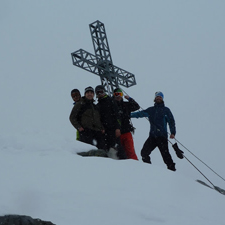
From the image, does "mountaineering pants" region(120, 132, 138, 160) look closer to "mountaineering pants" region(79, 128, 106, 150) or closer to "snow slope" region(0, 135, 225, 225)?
"mountaineering pants" region(79, 128, 106, 150)

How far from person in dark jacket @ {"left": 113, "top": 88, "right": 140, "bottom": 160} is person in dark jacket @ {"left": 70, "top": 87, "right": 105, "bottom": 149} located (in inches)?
27.9

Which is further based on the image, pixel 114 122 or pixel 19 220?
pixel 114 122

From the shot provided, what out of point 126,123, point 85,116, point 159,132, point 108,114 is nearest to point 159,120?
point 159,132

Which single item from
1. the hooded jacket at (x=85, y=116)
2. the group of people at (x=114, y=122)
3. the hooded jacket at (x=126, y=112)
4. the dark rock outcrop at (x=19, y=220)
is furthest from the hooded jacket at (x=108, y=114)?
the dark rock outcrop at (x=19, y=220)

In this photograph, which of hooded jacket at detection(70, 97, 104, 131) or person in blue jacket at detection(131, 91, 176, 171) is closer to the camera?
hooded jacket at detection(70, 97, 104, 131)

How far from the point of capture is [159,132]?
8.06 meters

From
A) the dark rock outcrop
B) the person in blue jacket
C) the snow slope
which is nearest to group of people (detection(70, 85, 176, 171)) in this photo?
the person in blue jacket

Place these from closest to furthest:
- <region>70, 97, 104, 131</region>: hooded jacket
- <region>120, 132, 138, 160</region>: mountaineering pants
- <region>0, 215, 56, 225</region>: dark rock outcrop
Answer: <region>0, 215, 56, 225</region>: dark rock outcrop < <region>70, 97, 104, 131</region>: hooded jacket < <region>120, 132, 138, 160</region>: mountaineering pants

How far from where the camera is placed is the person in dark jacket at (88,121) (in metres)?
7.40

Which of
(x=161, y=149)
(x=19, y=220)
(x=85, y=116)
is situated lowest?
(x=19, y=220)

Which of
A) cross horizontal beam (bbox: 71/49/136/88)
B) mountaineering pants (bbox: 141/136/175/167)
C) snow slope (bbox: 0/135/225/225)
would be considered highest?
cross horizontal beam (bbox: 71/49/136/88)

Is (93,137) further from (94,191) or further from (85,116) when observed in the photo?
(94,191)

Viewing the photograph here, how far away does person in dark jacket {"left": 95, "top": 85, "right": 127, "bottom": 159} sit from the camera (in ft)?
24.8

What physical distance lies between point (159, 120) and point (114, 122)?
115 centimetres
